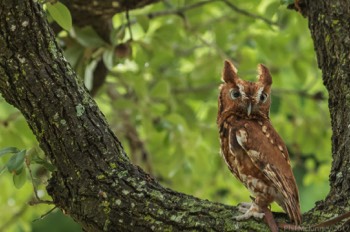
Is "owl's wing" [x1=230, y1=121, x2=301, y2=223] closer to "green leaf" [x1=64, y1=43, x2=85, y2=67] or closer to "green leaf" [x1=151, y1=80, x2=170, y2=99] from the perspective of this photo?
"green leaf" [x1=64, y1=43, x2=85, y2=67]

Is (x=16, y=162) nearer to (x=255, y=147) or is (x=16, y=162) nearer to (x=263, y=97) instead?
(x=255, y=147)

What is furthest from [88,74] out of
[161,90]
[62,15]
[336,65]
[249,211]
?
[249,211]

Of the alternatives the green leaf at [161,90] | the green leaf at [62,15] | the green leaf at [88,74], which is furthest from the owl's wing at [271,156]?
the green leaf at [161,90]

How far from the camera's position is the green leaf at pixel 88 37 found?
355cm

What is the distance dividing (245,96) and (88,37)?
3.72 feet

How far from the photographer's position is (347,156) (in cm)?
243

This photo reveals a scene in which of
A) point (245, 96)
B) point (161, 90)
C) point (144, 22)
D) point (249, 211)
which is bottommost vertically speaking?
point (249, 211)

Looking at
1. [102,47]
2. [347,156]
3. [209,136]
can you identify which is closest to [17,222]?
[209,136]

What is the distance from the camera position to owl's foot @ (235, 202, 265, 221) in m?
2.24

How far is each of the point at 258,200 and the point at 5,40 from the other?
93 cm

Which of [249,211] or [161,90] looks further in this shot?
[161,90]

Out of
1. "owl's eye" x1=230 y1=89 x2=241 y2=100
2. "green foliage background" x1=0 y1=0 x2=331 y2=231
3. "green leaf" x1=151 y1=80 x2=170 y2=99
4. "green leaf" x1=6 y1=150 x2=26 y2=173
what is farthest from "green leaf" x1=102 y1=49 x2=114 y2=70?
"green leaf" x1=6 y1=150 x2=26 y2=173

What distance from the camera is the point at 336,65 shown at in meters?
2.67

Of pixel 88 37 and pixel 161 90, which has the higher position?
pixel 161 90
